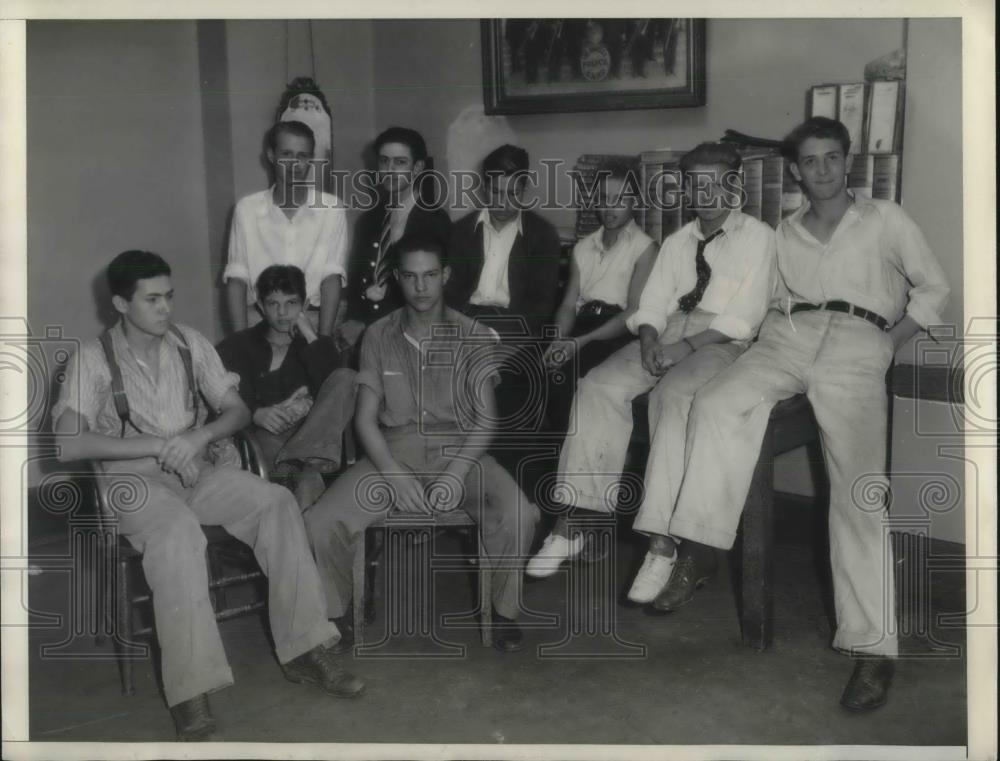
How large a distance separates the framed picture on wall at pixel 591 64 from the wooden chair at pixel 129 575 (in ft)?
5.02

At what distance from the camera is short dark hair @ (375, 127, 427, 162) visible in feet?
10.4

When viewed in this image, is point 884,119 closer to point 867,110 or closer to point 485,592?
point 867,110

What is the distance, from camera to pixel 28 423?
2.81 meters

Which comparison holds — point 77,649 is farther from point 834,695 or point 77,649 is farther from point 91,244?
point 834,695

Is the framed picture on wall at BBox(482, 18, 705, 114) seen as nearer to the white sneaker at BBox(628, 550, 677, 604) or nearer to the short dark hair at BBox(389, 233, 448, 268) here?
the short dark hair at BBox(389, 233, 448, 268)

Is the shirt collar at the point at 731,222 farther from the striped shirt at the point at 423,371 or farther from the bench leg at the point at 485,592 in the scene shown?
the bench leg at the point at 485,592

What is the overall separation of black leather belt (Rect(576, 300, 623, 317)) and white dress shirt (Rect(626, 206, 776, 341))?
0.12 metres

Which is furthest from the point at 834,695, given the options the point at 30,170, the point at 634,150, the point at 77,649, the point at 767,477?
the point at 30,170

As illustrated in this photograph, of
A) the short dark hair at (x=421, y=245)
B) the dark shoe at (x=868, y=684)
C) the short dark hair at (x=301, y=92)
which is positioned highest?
the short dark hair at (x=301, y=92)

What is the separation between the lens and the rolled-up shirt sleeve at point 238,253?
3.30 metres

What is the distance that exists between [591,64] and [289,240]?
1.21m

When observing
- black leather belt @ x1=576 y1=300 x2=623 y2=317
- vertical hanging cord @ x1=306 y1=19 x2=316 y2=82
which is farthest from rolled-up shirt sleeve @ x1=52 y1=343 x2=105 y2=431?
black leather belt @ x1=576 y1=300 x2=623 y2=317

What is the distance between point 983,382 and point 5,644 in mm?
2815

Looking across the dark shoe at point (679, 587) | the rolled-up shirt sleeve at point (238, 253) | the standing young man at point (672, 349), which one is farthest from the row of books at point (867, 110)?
the rolled-up shirt sleeve at point (238, 253)
